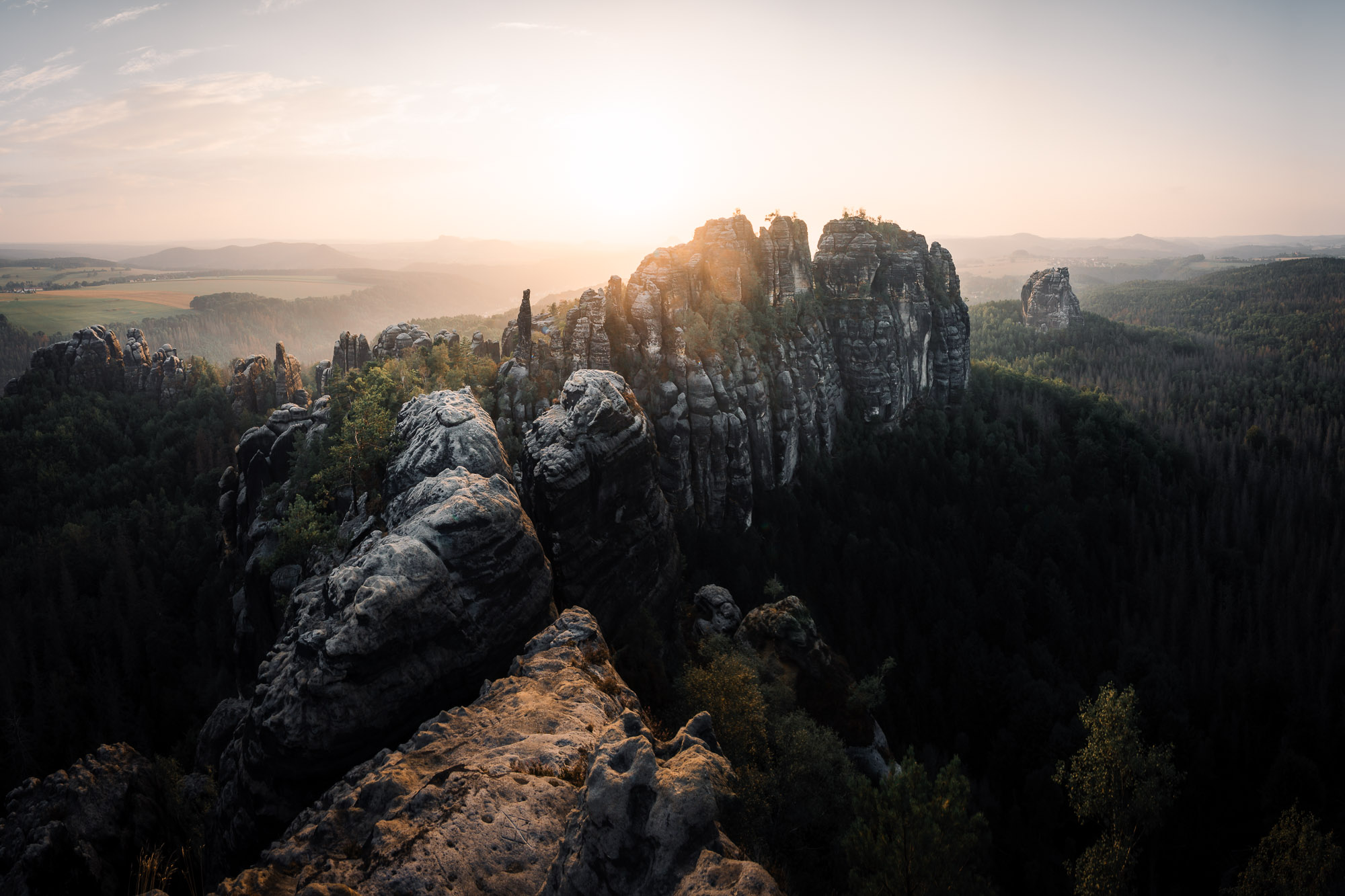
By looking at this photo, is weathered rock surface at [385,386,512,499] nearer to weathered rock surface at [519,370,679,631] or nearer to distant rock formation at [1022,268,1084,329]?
weathered rock surface at [519,370,679,631]

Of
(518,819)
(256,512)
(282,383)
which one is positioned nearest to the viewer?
(518,819)

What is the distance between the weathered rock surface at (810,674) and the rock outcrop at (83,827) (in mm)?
29676

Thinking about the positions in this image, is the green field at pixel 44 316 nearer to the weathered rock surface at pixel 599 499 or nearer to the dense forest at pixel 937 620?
the dense forest at pixel 937 620

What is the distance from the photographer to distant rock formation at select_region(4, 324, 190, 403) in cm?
8344

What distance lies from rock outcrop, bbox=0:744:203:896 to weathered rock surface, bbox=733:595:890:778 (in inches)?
1168

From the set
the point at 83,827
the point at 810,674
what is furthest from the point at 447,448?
the point at 810,674

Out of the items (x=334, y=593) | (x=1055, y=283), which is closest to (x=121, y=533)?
(x=334, y=593)

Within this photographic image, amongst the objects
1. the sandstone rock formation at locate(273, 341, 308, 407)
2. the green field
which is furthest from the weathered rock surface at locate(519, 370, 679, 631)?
the green field

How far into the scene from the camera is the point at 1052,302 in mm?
182750

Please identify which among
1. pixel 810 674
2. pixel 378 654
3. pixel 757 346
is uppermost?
pixel 757 346

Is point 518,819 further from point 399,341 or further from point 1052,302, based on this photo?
point 1052,302

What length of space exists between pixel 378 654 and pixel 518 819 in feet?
25.6

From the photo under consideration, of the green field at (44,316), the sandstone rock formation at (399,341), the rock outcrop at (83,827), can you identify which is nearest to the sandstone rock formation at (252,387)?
the sandstone rock formation at (399,341)

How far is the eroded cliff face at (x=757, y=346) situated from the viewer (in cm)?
5772
